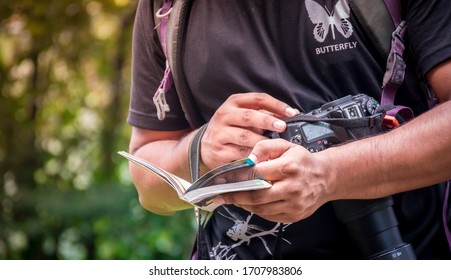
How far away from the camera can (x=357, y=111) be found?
1.78 meters

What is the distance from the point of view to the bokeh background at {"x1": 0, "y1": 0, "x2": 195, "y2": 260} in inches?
217

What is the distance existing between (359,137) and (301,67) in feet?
0.80

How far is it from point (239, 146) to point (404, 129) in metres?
0.39

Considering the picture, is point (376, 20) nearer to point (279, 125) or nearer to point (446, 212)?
point (279, 125)

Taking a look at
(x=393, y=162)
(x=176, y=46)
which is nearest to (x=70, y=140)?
(x=176, y=46)

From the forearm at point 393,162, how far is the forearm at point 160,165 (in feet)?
1.58

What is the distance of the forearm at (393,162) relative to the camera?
1722mm

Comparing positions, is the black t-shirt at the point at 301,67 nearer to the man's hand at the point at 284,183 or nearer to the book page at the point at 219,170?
the man's hand at the point at 284,183

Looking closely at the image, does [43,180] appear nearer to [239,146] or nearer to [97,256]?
[97,256]

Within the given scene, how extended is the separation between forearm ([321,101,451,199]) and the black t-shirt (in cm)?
14

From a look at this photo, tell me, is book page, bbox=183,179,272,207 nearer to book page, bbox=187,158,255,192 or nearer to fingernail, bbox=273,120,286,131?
book page, bbox=187,158,255,192

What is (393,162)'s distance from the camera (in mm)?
1739
